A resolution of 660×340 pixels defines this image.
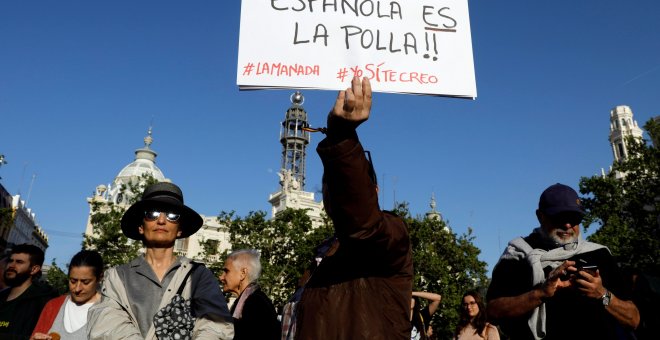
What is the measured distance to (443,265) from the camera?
31.6 m

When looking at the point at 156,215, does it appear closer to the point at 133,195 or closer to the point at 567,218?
the point at 567,218

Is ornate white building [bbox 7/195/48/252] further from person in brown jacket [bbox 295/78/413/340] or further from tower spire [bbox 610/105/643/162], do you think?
tower spire [bbox 610/105/643/162]

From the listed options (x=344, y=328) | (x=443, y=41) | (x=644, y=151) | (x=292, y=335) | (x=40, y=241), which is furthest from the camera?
(x=40, y=241)

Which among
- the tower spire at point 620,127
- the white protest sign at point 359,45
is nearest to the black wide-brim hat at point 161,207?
the white protest sign at point 359,45

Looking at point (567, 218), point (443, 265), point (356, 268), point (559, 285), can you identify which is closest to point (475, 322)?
point (567, 218)

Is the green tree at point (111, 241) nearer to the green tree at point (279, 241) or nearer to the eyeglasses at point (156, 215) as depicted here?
the green tree at point (279, 241)

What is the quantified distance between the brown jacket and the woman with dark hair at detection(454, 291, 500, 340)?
13.7 ft

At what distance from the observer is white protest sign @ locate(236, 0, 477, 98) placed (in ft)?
9.13

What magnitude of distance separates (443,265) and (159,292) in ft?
100

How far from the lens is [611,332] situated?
281 cm

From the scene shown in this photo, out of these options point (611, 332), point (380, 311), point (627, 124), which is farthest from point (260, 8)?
point (627, 124)

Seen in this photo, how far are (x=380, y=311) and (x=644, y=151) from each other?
104 ft

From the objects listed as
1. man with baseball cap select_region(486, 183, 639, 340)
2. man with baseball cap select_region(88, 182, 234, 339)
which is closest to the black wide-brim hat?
man with baseball cap select_region(88, 182, 234, 339)

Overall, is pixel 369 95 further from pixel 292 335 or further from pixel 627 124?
pixel 627 124
